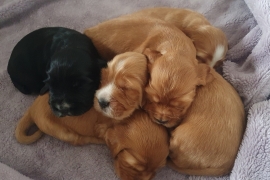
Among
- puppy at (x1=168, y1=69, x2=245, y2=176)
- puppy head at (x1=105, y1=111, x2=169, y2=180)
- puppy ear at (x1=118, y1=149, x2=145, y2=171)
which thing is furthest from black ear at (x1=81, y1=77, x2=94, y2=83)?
puppy at (x1=168, y1=69, x2=245, y2=176)

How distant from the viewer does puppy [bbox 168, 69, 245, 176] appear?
63.2 inches

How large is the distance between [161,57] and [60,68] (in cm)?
50

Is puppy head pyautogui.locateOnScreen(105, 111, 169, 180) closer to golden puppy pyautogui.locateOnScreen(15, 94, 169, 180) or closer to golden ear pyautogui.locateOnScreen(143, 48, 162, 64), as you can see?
golden puppy pyautogui.locateOnScreen(15, 94, 169, 180)

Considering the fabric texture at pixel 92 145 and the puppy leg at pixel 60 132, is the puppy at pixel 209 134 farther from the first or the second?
the puppy leg at pixel 60 132

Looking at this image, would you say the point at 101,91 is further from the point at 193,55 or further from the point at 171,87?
the point at 193,55

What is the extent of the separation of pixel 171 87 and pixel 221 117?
1.05 feet

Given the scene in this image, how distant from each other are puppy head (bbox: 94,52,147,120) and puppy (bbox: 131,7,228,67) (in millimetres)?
466

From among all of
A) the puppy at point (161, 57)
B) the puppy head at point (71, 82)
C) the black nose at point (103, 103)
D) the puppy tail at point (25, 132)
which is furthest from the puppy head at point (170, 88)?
the puppy tail at point (25, 132)

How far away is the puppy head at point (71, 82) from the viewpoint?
162 centimetres

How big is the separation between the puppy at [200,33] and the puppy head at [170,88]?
0.33m

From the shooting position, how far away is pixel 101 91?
1.62m

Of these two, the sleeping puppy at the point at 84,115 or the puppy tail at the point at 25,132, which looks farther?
the puppy tail at the point at 25,132

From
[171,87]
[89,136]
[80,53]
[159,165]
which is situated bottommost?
[89,136]

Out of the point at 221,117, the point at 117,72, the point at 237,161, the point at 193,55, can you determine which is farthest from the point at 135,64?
the point at 237,161
